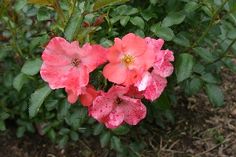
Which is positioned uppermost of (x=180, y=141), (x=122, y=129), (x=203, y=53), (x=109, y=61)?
(x=109, y=61)

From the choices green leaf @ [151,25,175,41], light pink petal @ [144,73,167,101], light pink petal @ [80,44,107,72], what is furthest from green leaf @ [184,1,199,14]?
light pink petal @ [80,44,107,72]

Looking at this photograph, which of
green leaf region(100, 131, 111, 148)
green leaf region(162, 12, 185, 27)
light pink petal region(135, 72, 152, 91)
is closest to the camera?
light pink petal region(135, 72, 152, 91)

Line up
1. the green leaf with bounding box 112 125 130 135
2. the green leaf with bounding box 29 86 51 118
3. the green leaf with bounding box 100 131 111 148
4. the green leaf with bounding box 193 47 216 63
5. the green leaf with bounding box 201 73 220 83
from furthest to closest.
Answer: the green leaf with bounding box 100 131 111 148
the green leaf with bounding box 112 125 130 135
the green leaf with bounding box 201 73 220 83
the green leaf with bounding box 193 47 216 63
the green leaf with bounding box 29 86 51 118

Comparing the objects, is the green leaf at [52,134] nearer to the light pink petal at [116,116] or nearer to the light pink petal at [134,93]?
the light pink petal at [116,116]

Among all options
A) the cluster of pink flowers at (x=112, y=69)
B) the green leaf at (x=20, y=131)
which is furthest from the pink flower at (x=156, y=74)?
the green leaf at (x=20, y=131)

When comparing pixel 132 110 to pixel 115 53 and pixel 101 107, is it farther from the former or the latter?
pixel 115 53

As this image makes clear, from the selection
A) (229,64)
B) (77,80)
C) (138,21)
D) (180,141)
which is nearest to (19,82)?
(138,21)

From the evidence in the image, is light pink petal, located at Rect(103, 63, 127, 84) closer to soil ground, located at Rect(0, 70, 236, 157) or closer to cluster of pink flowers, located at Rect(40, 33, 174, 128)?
cluster of pink flowers, located at Rect(40, 33, 174, 128)

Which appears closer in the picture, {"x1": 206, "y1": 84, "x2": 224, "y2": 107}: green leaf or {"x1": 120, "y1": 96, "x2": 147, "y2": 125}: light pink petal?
{"x1": 120, "y1": 96, "x2": 147, "y2": 125}: light pink petal
